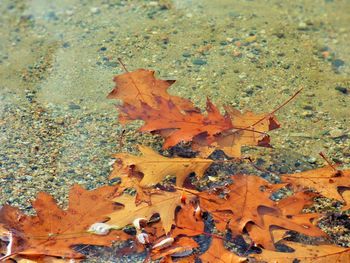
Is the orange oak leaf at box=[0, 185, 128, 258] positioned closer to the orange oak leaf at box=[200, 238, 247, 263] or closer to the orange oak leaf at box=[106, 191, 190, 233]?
the orange oak leaf at box=[106, 191, 190, 233]

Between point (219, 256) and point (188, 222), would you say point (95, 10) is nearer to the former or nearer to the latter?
point (188, 222)

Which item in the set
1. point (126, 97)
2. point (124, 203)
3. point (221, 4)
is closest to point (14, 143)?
point (126, 97)

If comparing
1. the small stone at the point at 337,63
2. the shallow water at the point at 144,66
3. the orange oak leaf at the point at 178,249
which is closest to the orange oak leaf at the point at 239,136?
the shallow water at the point at 144,66

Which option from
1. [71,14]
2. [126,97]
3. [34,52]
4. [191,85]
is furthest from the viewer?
[71,14]

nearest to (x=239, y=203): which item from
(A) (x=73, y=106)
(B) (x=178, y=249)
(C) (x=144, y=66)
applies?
(B) (x=178, y=249)

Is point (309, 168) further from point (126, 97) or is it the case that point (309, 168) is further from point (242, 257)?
point (126, 97)
